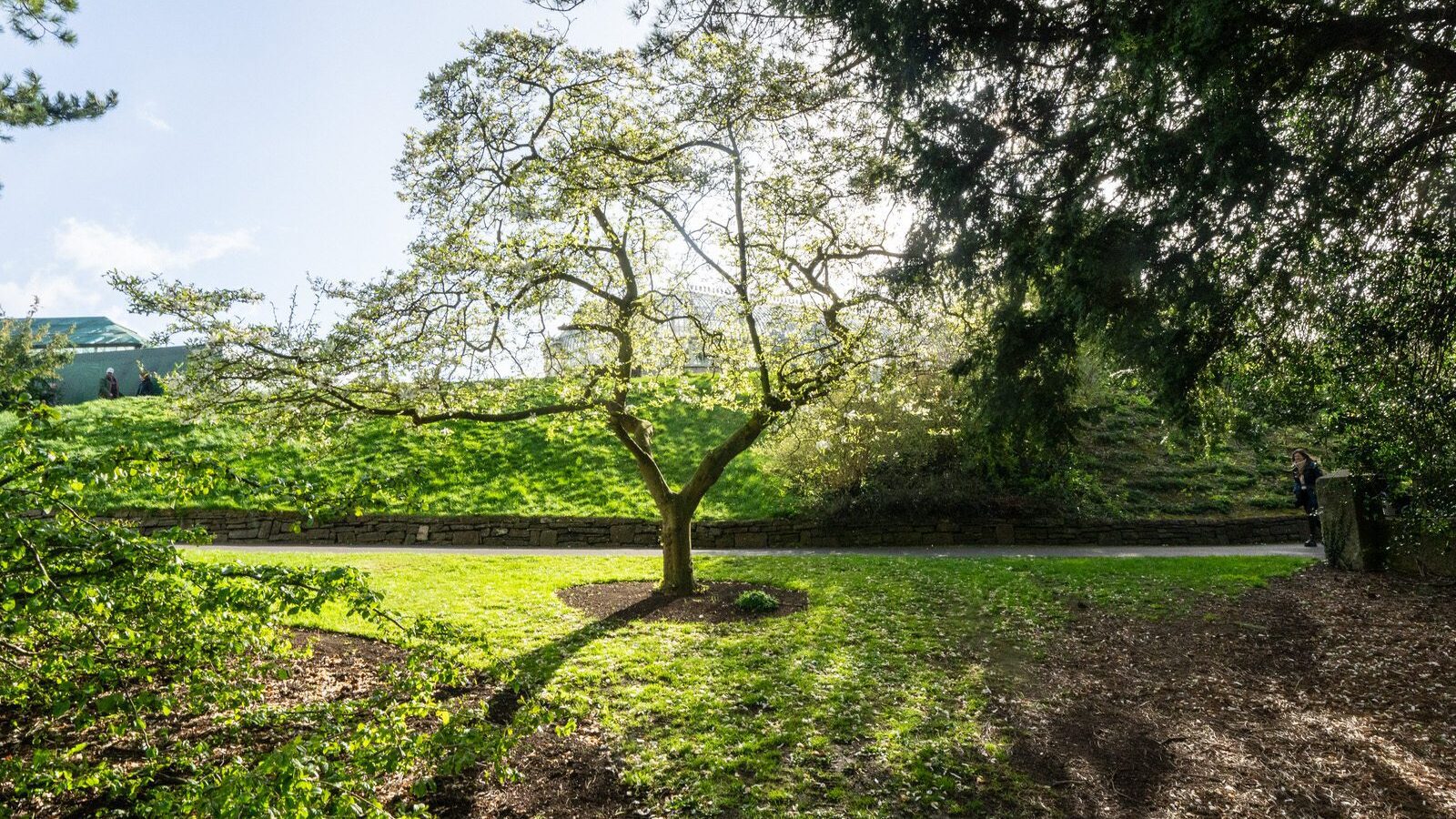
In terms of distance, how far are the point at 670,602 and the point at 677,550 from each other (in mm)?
699

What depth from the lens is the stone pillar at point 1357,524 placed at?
10.7 meters

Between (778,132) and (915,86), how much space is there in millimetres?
2156

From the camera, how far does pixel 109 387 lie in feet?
83.5

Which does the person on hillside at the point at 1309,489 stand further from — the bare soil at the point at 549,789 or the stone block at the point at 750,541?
the bare soil at the point at 549,789

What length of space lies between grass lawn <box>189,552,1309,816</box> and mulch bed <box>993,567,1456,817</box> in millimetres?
451

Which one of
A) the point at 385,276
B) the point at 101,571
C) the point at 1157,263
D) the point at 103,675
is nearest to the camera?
the point at 101,571

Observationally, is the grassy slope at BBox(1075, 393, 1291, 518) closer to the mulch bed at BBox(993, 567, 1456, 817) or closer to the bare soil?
the mulch bed at BBox(993, 567, 1456, 817)

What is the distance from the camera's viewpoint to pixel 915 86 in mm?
6637

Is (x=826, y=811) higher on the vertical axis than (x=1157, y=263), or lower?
lower

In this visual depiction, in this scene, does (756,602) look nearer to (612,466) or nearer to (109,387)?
(612,466)

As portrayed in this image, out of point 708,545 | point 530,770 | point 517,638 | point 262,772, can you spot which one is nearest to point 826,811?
point 530,770

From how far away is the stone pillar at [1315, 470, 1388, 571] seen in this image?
10.7 m

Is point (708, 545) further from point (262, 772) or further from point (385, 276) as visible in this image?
point (262, 772)

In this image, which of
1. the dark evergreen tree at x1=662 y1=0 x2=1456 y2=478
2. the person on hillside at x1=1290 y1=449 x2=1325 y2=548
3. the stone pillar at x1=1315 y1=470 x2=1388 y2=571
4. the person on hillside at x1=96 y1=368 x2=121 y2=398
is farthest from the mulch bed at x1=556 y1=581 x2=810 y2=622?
the person on hillside at x1=96 y1=368 x2=121 y2=398
